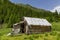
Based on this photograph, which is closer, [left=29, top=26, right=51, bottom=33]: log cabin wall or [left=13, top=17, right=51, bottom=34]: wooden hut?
[left=13, top=17, right=51, bottom=34]: wooden hut

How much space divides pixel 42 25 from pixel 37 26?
1.99m

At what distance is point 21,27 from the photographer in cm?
6488

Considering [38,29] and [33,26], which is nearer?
[33,26]

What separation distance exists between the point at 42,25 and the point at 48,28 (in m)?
3.23

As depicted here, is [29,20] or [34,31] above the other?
[29,20]

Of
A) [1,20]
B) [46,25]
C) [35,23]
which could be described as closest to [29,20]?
[35,23]

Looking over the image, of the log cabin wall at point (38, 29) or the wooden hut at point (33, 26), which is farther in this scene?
the log cabin wall at point (38, 29)

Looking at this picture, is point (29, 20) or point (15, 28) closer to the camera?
point (29, 20)

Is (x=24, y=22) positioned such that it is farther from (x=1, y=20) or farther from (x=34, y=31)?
(x=1, y=20)

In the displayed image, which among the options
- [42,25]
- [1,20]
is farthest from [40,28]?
[1,20]

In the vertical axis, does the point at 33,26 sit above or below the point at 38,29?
above

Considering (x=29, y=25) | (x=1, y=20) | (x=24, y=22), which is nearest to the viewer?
(x=29, y=25)

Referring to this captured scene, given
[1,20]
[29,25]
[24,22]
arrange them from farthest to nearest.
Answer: [1,20] < [24,22] < [29,25]

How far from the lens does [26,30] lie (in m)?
61.2
